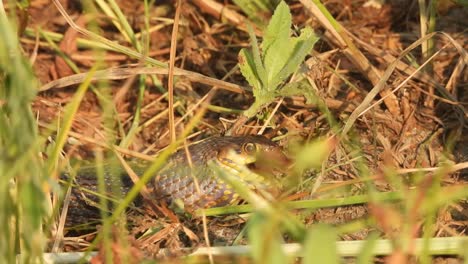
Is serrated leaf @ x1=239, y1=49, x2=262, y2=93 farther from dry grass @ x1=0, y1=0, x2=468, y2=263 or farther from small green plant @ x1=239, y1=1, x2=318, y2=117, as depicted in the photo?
dry grass @ x1=0, y1=0, x2=468, y2=263

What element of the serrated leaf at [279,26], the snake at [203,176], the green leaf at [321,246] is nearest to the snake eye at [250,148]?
the snake at [203,176]

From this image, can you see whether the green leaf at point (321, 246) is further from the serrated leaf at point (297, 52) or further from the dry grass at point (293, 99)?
the serrated leaf at point (297, 52)

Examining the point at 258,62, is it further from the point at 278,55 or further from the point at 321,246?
the point at 321,246

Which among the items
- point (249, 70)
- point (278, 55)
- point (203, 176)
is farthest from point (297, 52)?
point (203, 176)

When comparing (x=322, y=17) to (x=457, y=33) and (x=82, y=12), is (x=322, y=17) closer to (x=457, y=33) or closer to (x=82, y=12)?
(x=457, y=33)

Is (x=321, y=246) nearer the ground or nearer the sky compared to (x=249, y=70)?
nearer the ground

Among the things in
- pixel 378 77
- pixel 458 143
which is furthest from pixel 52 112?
pixel 458 143

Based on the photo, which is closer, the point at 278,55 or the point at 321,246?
the point at 321,246

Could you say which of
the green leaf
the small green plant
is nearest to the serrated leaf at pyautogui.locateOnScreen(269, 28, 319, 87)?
the small green plant
